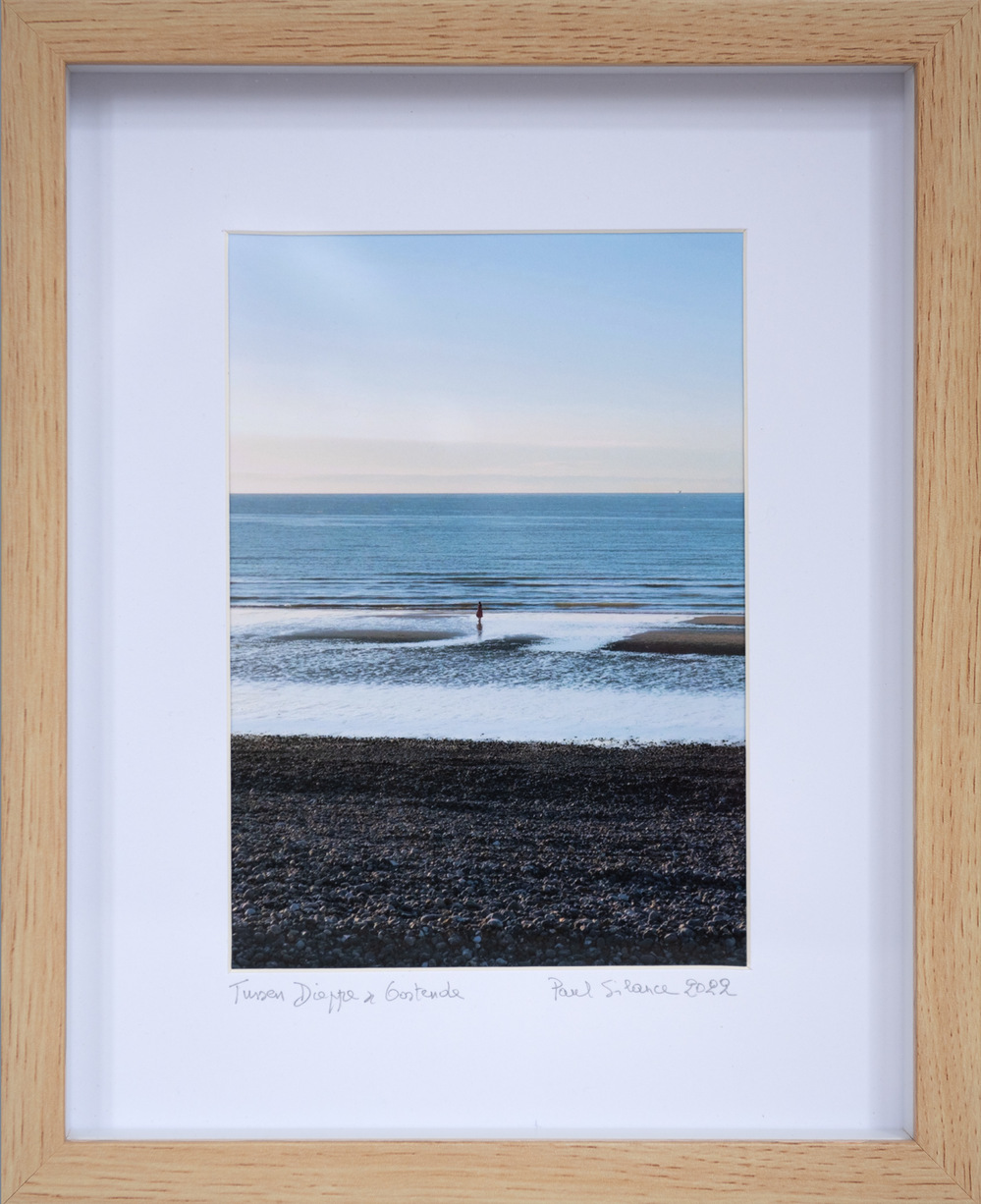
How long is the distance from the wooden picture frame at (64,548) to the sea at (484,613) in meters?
0.16

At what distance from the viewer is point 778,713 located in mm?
728

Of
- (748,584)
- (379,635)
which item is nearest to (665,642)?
(748,584)

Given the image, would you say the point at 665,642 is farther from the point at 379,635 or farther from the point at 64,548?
the point at 64,548

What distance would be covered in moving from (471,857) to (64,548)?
1.38 ft

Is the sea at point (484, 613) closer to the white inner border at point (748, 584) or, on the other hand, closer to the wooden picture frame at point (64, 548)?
the white inner border at point (748, 584)

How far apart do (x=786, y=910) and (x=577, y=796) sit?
201 mm

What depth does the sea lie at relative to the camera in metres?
0.71

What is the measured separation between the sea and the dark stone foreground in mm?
24

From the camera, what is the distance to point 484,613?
2.32ft

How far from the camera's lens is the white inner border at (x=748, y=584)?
72cm

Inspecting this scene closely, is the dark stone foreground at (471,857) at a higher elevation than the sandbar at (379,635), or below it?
below

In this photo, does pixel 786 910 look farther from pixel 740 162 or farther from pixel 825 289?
pixel 740 162
